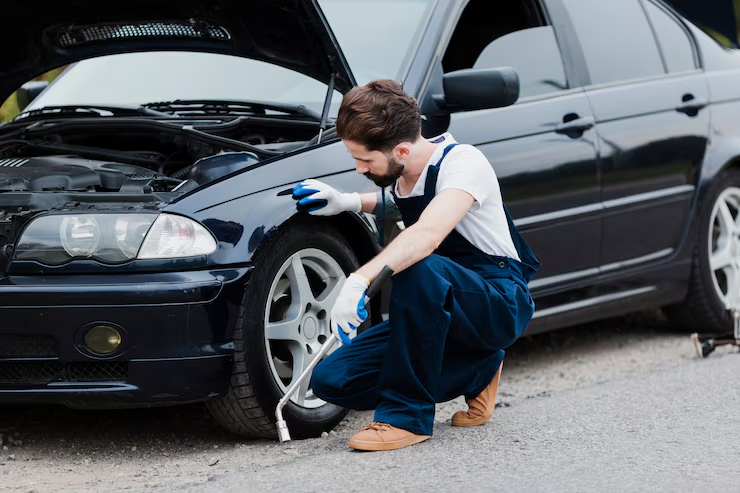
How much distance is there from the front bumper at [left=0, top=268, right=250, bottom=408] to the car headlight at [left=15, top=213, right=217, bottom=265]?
0.07 metres

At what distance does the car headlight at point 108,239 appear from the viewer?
367 centimetres

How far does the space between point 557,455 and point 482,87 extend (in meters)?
1.44

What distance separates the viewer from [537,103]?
501 cm

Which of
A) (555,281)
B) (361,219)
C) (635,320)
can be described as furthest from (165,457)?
(635,320)

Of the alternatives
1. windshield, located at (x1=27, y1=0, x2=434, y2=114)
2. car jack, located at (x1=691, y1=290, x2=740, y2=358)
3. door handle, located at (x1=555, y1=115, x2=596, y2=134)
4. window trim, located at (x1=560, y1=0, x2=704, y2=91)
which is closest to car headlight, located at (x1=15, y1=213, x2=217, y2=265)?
windshield, located at (x1=27, y1=0, x2=434, y2=114)

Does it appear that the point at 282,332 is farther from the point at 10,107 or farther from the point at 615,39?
the point at 615,39

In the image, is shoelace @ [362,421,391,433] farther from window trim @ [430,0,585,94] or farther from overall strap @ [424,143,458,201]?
window trim @ [430,0,585,94]

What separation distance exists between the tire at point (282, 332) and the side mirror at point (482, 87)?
2.39 feet

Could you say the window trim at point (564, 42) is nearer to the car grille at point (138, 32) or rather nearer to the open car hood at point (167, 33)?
the open car hood at point (167, 33)

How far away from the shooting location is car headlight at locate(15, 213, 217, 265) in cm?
367

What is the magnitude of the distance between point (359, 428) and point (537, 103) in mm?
1600

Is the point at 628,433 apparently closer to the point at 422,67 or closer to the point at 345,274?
the point at 345,274

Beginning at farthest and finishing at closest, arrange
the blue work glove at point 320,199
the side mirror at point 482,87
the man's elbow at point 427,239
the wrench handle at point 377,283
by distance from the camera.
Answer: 1. the side mirror at point 482,87
2. the blue work glove at point 320,199
3. the man's elbow at point 427,239
4. the wrench handle at point 377,283

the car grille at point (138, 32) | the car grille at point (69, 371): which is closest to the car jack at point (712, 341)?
the car grille at point (138, 32)
